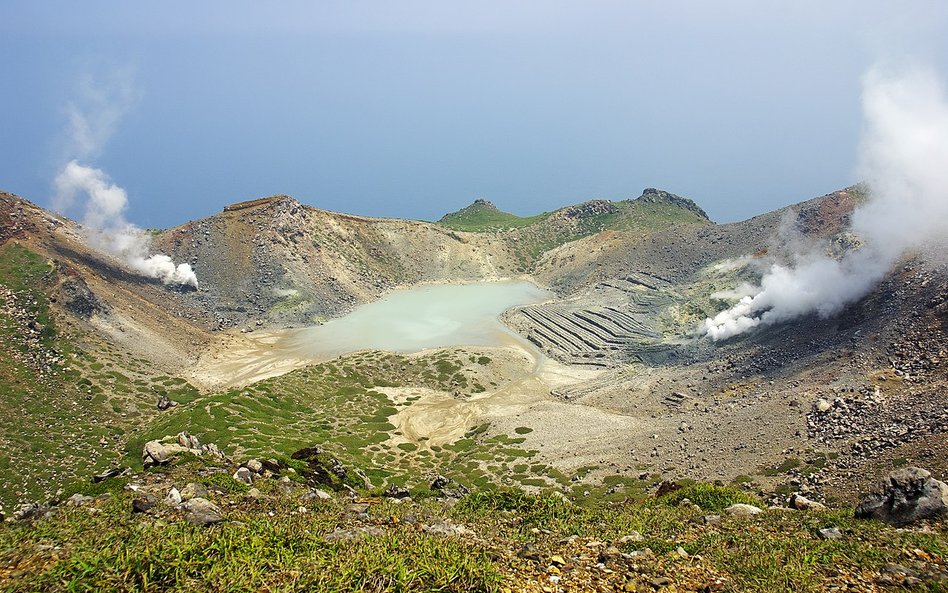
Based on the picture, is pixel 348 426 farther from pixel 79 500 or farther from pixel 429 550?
pixel 429 550

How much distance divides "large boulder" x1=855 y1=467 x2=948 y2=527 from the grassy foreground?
0.79 metres

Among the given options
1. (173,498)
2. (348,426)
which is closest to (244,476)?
(173,498)

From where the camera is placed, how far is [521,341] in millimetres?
73500

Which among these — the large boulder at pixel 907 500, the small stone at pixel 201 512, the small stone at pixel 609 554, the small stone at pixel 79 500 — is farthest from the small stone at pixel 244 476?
the large boulder at pixel 907 500

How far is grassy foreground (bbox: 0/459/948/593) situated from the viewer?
810cm

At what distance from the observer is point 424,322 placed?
81062 mm

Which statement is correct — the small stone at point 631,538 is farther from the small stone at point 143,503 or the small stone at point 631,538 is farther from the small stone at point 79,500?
the small stone at point 79,500

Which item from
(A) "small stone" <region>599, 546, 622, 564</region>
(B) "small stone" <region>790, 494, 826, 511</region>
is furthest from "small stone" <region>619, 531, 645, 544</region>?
(B) "small stone" <region>790, 494, 826, 511</region>

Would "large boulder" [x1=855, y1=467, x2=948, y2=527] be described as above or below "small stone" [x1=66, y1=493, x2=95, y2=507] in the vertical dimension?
above

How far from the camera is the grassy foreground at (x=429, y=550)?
8.10 m

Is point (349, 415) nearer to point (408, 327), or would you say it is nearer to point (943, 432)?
point (408, 327)

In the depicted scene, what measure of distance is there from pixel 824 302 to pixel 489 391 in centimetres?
3456

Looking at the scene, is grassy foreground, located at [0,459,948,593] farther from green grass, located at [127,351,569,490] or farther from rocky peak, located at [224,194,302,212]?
rocky peak, located at [224,194,302,212]

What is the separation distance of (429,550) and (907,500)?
594 inches
